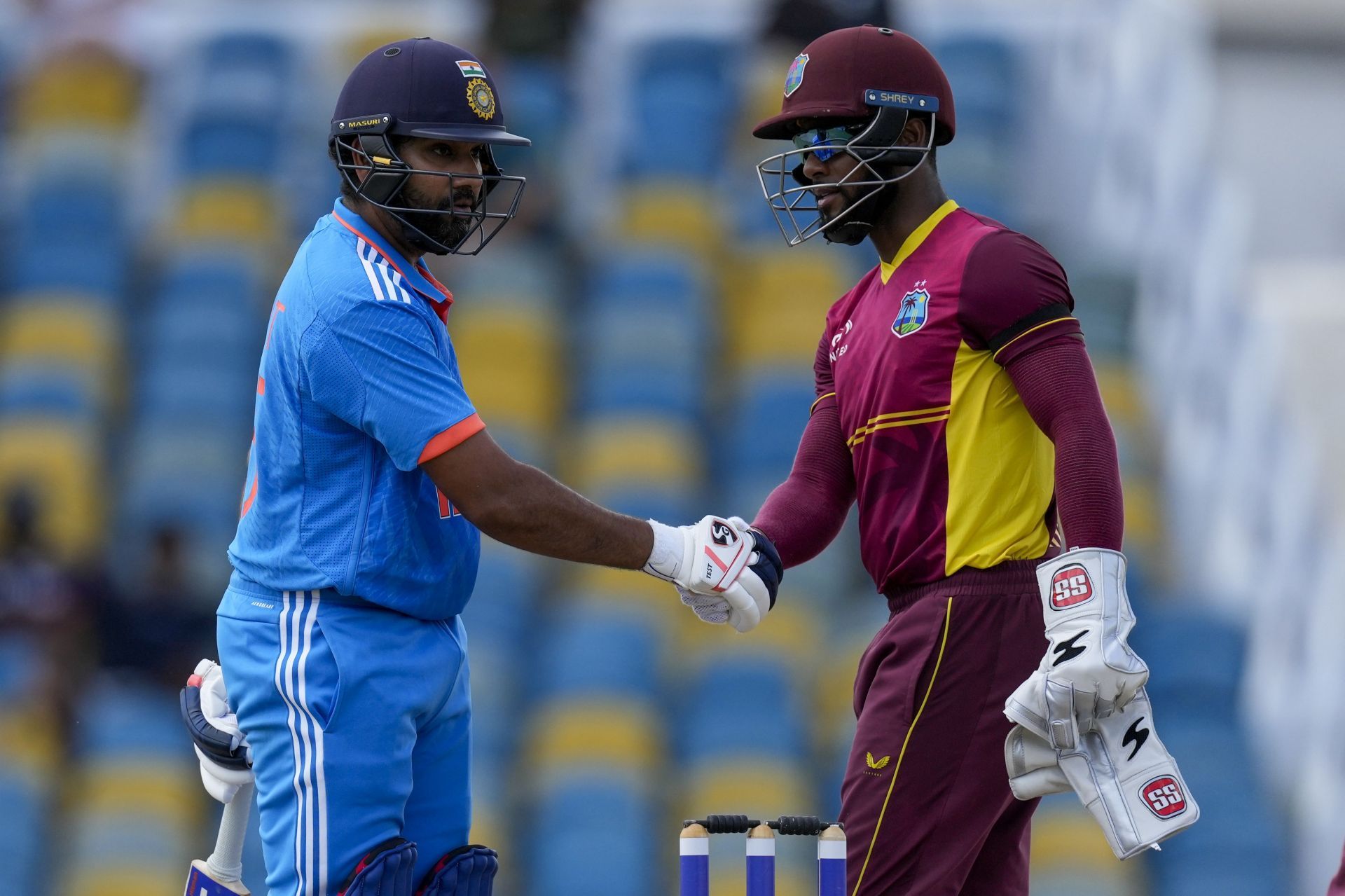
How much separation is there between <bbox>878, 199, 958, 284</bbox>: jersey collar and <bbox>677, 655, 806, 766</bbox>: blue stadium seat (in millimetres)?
4060

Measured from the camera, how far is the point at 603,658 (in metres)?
8.41

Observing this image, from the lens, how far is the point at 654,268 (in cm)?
992

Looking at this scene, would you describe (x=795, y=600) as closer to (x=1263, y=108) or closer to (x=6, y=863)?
(x=6, y=863)

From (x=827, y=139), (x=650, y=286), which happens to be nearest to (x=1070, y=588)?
(x=827, y=139)

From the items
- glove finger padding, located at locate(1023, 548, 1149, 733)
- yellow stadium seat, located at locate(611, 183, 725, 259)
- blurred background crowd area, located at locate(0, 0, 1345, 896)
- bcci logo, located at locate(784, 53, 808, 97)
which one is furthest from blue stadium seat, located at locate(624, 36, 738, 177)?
glove finger padding, located at locate(1023, 548, 1149, 733)

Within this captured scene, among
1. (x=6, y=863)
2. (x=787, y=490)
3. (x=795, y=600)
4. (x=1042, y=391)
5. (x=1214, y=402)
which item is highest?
(x=1042, y=391)

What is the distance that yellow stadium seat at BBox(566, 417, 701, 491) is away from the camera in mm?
9148

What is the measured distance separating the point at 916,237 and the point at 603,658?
4.37 meters

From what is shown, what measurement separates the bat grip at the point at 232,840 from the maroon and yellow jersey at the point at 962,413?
54.1 inches

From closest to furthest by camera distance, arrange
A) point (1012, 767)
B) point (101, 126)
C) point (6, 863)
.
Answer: point (1012, 767), point (6, 863), point (101, 126)

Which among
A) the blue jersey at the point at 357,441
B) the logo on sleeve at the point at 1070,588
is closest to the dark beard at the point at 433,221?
the blue jersey at the point at 357,441

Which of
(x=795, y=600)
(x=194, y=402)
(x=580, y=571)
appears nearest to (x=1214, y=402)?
(x=795, y=600)

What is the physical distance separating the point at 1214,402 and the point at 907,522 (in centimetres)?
548

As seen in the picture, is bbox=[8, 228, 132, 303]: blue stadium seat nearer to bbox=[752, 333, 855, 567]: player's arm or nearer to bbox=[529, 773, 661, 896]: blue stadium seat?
bbox=[529, 773, 661, 896]: blue stadium seat
